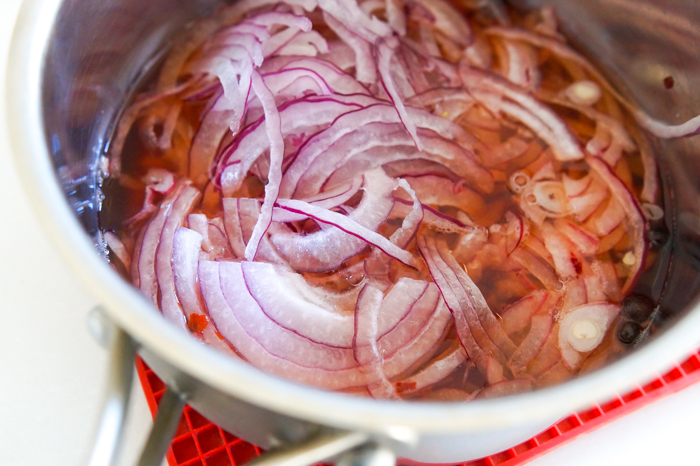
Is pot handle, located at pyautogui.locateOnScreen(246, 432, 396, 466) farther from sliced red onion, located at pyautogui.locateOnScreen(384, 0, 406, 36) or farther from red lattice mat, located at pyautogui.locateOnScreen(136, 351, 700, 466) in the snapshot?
sliced red onion, located at pyautogui.locateOnScreen(384, 0, 406, 36)

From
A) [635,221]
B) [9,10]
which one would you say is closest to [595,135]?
[635,221]

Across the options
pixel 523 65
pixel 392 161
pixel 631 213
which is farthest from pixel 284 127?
pixel 631 213

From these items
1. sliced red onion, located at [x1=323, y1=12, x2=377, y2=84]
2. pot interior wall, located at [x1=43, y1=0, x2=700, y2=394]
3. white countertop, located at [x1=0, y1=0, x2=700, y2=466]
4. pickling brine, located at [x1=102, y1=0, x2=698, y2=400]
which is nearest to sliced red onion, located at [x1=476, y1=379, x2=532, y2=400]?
pickling brine, located at [x1=102, y1=0, x2=698, y2=400]

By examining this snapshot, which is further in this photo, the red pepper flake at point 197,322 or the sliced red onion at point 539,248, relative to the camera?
the sliced red onion at point 539,248

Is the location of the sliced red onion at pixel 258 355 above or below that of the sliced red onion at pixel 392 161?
below

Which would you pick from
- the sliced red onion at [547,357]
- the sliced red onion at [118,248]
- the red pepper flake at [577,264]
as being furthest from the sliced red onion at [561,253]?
the sliced red onion at [118,248]

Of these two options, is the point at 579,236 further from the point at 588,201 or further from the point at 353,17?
the point at 353,17

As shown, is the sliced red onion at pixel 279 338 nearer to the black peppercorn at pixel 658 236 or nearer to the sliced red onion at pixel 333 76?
the sliced red onion at pixel 333 76
